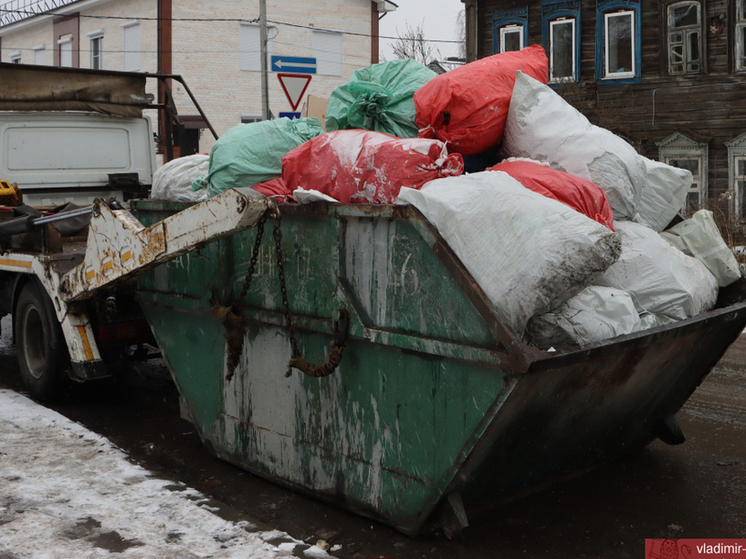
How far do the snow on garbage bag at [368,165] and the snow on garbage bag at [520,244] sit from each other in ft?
1.14

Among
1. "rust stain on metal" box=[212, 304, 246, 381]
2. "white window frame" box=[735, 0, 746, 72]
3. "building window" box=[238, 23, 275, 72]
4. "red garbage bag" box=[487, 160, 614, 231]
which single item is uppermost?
"building window" box=[238, 23, 275, 72]

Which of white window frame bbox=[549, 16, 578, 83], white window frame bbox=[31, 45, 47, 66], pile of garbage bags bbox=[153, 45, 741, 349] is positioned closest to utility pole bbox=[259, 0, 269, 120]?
white window frame bbox=[549, 16, 578, 83]

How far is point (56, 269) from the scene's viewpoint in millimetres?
4695

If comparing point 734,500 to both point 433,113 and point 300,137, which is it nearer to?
point 433,113

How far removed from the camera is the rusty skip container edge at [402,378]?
8.93 feet

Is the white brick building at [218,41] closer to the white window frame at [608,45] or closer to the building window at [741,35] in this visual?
the white window frame at [608,45]

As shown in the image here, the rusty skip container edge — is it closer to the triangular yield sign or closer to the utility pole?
the triangular yield sign

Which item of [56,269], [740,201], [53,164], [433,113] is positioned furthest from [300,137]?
[740,201]

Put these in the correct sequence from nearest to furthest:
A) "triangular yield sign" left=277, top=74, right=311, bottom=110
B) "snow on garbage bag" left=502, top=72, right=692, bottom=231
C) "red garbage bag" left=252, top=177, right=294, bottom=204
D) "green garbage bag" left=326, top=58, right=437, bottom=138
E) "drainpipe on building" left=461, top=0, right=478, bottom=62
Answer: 1. "snow on garbage bag" left=502, top=72, right=692, bottom=231
2. "red garbage bag" left=252, top=177, right=294, bottom=204
3. "green garbage bag" left=326, top=58, right=437, bottom=138
4. "triangular yield sign" left=277, top=74, right=311, bottom=110
5. "drainpipe on building" left=461, top=0, right=478, bottom=62

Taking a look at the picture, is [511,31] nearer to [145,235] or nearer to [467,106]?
Result: [467,106]

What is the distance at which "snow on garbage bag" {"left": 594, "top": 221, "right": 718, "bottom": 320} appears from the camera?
3176 mm

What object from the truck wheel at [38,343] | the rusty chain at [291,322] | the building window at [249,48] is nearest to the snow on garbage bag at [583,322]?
the rusty chain at [291,322]

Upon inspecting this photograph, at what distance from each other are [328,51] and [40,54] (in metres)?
11.2

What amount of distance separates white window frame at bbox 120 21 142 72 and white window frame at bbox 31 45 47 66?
5.97 m
